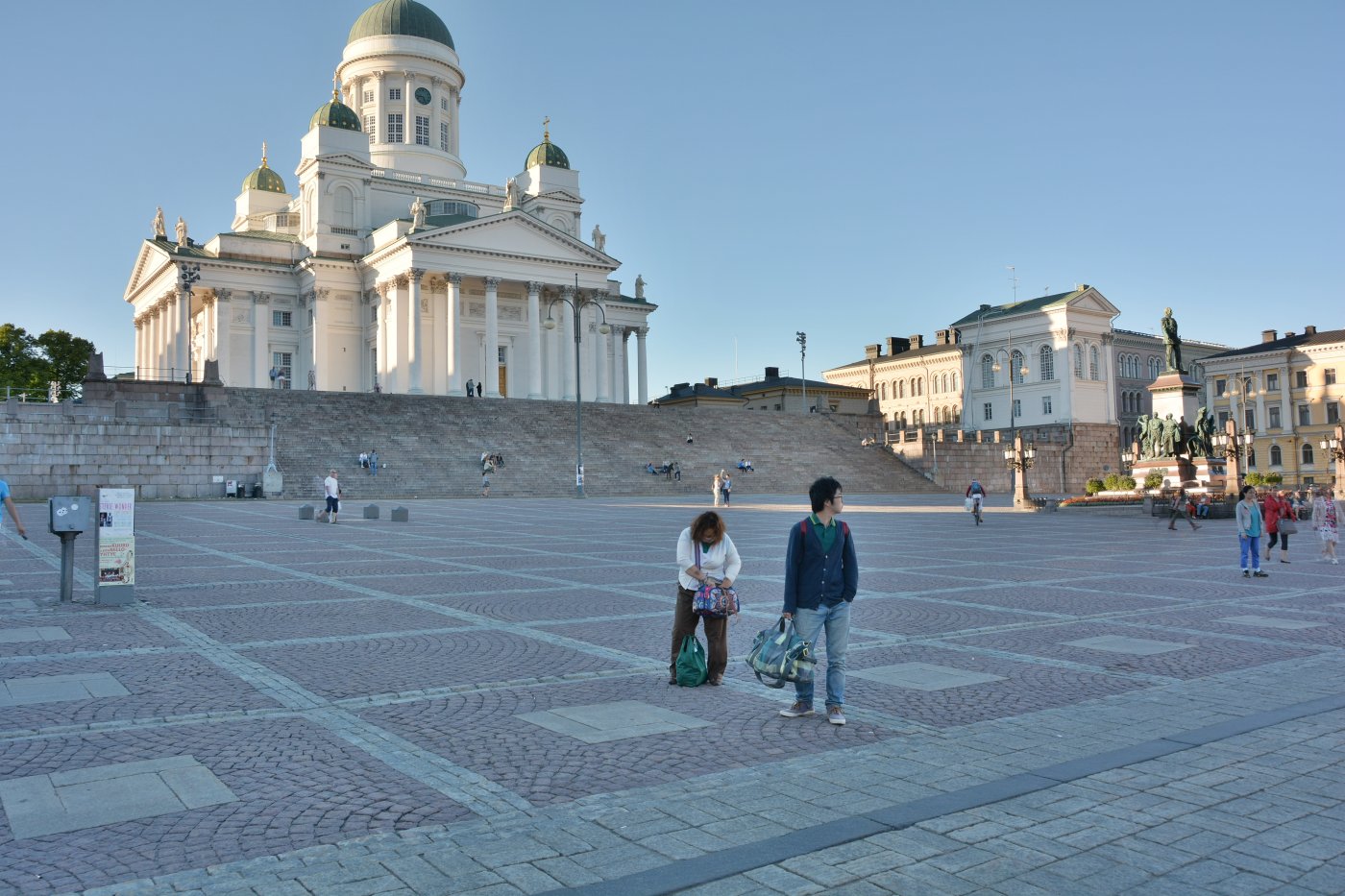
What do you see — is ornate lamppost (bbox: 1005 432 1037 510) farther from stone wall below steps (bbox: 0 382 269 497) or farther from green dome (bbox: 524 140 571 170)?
green dome (bbox: 524 140 571 170)

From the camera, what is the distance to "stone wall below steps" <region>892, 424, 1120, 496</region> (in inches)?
2525

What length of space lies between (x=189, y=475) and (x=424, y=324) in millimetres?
31546

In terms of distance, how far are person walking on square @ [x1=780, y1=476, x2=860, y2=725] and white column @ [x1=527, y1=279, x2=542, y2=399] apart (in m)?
64.0

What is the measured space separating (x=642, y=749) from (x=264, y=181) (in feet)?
292

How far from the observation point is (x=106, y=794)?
5.63 meters

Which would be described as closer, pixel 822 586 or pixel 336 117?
pixel 822 586

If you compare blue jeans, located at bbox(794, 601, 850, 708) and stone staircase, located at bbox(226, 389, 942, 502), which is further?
stone staircase, located at bbox(226, 389, 942, 502)

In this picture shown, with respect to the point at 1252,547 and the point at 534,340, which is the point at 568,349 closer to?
the point at 534,340

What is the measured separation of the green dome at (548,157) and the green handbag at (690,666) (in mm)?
81373

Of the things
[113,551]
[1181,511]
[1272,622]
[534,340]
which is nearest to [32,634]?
[113,551]

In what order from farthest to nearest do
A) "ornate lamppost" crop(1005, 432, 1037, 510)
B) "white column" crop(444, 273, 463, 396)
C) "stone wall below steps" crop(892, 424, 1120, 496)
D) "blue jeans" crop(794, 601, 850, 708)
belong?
"white column" crop(444, 273, 463, 396), "stone wall below steps" crop(892, 424, 1120, 496), "ornate lamppost" crop(1005, 432, 1037, 510), "blue jeans" crop(794, 601, 850, 708)

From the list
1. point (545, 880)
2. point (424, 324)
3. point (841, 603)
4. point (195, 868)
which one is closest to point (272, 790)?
point (195, 868)

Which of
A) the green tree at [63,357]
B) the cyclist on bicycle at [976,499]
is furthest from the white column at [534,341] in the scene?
the cyclist on bicycle at [976,499]

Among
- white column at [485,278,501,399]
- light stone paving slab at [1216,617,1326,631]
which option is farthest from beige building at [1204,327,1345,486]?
light stone paving slab at [1216,617,1326,631]
